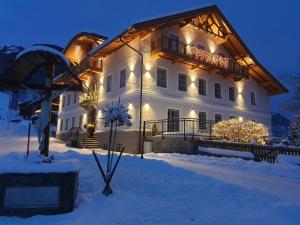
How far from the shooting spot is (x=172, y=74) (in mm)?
23688

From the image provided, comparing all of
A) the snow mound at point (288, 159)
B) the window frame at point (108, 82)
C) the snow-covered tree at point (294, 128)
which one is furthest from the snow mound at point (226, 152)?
the window frame at point (108, 82)

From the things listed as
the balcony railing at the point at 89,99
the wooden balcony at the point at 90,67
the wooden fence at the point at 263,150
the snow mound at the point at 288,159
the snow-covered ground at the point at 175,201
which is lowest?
the snow-covered ground at the point at 175,201

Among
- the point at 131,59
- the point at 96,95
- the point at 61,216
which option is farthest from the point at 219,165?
the point at 96,95

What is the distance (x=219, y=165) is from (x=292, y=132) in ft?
27.6

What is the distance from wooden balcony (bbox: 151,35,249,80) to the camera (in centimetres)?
2189

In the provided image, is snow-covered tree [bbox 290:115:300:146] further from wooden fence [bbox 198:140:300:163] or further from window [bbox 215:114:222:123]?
window [bbox 215:114:222:123]

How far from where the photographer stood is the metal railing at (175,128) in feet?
65.3

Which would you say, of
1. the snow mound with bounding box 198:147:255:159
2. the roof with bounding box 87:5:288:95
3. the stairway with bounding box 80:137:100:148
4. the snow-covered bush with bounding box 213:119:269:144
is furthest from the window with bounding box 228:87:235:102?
the stairway with bounding box 80:137:100:148

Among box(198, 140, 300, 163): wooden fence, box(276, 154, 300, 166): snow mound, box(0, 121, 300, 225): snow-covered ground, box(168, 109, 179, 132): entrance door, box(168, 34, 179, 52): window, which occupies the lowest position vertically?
box(0, 121, 300, 225): snow-covered ground

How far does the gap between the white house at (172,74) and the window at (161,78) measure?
0.08m

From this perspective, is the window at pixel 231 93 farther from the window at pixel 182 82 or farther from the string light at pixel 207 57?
the window at pixel 182 82

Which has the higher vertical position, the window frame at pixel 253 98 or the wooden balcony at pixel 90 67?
the wooden balcony at pixel 90 67

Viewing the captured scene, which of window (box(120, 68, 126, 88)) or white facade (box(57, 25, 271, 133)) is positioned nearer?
white facade (box(57, 25, 271, 133))

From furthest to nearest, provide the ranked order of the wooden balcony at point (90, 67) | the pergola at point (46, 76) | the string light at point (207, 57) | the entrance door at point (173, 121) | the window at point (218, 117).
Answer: the window at point (218, 117)
the wooden balcony at point (90, 67)
the string light at point (207, 57)
the entrance door at point (173, 121)
the pergola at point (46, 76)
